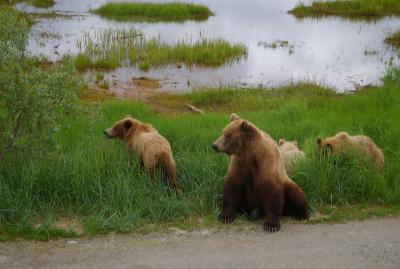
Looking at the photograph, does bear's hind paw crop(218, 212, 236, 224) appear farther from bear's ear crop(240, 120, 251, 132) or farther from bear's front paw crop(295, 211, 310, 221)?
bear's ear crop(240, 120, 251, 132)

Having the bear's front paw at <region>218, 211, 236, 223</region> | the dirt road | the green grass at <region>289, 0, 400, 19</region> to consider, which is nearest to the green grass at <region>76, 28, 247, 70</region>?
the green grass at <region>289, 0, 400, 19</region>

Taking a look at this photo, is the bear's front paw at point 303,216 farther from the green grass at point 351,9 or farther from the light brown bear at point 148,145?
the green grass at point 351,9

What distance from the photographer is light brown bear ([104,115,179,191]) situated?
7102mm

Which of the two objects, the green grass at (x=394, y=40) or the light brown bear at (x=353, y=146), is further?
the green grass at (x=394, y=40)

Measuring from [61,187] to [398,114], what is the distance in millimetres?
6169

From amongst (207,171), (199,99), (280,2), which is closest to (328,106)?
(199,99)

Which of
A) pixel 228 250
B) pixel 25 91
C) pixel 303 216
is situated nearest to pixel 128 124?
pixel 25 91

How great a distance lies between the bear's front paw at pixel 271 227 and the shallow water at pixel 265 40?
12.0 m

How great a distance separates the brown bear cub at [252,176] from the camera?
6223mm

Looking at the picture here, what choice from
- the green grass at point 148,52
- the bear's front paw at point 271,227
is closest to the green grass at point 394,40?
the green grass at point 148,52

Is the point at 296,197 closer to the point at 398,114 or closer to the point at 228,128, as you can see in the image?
the point at 228,128

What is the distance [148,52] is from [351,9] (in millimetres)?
17441

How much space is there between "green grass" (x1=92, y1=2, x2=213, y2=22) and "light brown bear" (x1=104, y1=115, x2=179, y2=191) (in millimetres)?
24287

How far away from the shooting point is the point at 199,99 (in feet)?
50.5
